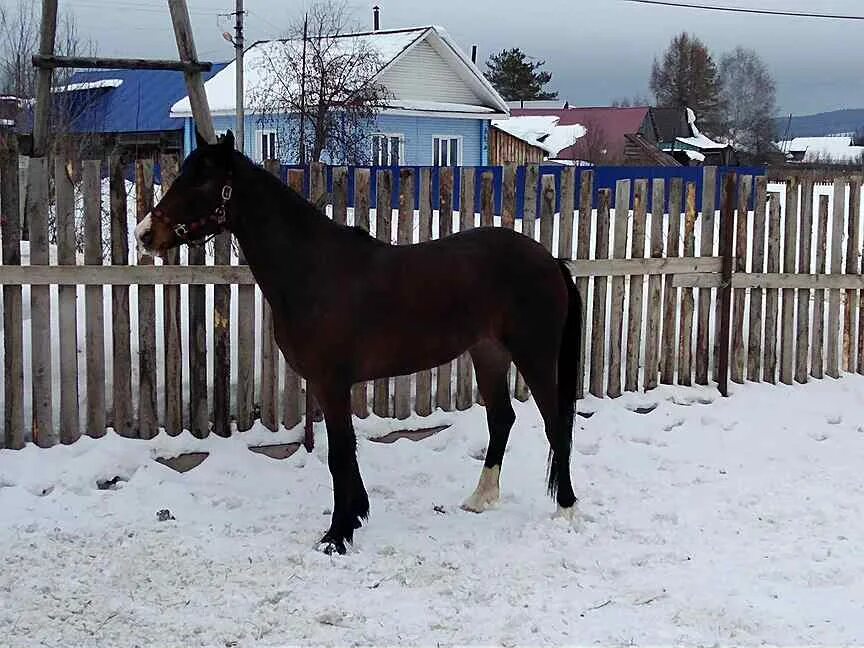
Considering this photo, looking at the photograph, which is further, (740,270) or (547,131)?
(547,131)

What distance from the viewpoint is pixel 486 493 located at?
5.25m

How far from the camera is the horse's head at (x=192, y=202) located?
459 cm

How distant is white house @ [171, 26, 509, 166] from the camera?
27.2 m

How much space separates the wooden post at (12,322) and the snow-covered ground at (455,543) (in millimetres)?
276

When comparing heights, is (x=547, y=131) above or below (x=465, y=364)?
above

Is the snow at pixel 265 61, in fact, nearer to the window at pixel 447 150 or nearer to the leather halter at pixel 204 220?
the window at pixel 447 150

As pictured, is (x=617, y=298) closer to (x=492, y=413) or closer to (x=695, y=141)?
(x=492, y=413)

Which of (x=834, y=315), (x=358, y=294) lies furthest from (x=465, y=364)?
(x=834, y=315)

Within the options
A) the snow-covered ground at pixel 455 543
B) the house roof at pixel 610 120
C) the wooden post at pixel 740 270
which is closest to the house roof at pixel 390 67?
the house roof at pixel 610 120

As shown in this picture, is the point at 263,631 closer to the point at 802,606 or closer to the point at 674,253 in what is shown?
the point at 802,606

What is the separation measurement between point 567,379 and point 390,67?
77.4ft

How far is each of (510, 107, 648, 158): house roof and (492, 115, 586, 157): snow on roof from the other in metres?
2.67

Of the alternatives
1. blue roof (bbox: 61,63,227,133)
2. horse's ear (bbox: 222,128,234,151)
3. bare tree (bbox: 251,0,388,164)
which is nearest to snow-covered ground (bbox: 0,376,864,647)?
horse's ear (bbox: 222,128,234,151)

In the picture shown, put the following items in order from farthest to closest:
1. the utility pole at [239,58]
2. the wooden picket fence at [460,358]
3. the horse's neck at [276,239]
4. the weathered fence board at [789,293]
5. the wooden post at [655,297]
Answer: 1. the utility pole at [239,58]
2. the weathered fence board at [789,293]
3. the wooden post at [655,297]
4. the wooden picket fence at [460,358]
5. the horse's neck at [276,239]
